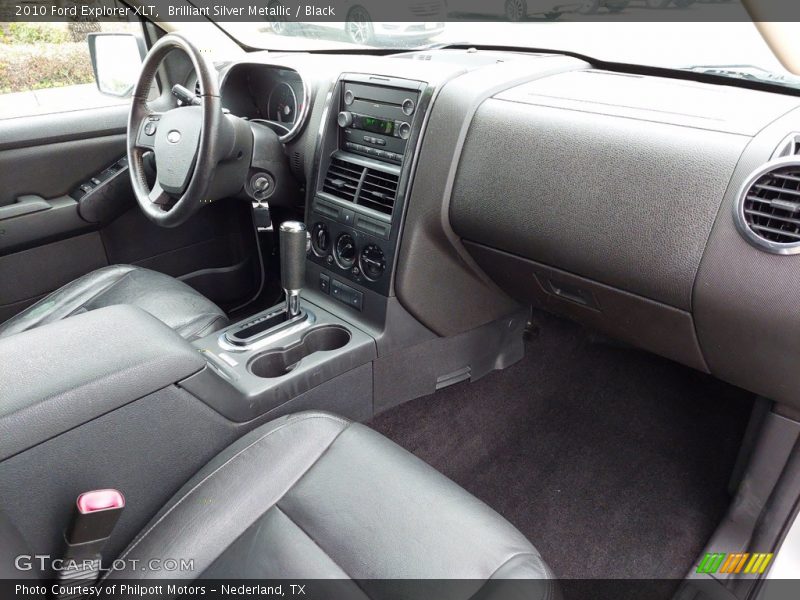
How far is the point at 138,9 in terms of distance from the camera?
2123 millimetres

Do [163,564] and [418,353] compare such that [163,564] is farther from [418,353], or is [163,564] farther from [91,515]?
[418,353]

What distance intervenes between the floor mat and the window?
153cm

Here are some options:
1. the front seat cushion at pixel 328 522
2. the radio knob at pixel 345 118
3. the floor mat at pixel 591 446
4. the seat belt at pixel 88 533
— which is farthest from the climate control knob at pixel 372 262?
the seat belt at pixel 88 533

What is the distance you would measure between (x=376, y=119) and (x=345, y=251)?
1.19ft

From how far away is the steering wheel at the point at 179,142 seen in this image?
57.0 inches

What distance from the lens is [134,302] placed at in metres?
1.57

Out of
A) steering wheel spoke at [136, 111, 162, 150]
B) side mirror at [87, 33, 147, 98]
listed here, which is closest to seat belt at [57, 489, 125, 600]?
steering wheel spoke at [136, 111, 162, 150]

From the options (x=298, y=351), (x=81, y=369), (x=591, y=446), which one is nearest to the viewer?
(x=81, y=369)

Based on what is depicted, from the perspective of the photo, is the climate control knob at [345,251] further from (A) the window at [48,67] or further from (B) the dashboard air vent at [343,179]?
(A) the window at [48,67]

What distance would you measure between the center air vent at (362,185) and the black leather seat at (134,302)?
1.52 feet

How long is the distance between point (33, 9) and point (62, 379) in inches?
63.4

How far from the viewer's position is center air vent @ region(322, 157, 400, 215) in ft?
5.07

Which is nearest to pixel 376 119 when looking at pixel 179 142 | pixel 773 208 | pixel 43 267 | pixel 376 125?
pixel 376 125

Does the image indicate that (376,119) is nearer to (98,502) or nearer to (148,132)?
(148,132)
